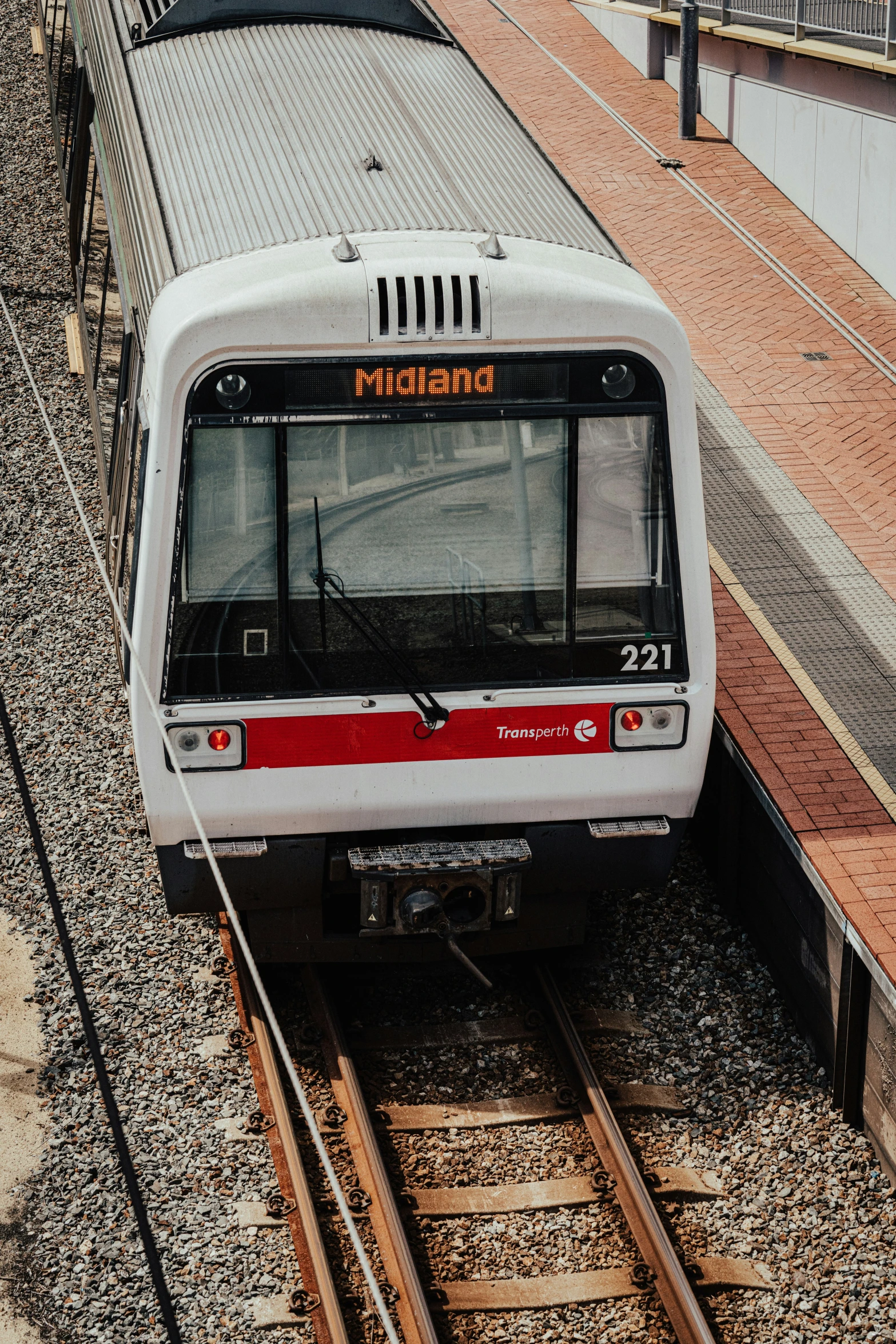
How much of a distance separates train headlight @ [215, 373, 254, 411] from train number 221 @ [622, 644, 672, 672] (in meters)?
1.76

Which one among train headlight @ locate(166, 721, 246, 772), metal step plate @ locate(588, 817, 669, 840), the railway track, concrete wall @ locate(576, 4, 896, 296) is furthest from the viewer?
concrete wall @ locate(576, 4, 896, 296)

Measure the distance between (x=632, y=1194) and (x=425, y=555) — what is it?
2.55m

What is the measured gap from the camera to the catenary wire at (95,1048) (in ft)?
18.8

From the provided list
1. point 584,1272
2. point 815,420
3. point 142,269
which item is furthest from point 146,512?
point 815,420

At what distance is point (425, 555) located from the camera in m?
6.05

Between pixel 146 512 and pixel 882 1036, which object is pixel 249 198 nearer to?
pixel 146 512

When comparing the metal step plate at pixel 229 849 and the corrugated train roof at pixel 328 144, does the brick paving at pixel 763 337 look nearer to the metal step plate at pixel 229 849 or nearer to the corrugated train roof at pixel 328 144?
the metal step plate at pixel 229 849

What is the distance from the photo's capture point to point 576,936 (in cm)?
705

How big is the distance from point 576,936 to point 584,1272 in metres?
1.59

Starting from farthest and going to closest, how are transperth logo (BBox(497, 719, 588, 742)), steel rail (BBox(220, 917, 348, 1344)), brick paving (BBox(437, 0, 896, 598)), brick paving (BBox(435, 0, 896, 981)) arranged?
brick paving (BBox(437, 0, 896, 598)), brick paving (BBox(435, 0, 896, 981)), transperth logo (BBox(497, 719, 588, 742)), steel rail (BBox(220, 917, 348, 1344))

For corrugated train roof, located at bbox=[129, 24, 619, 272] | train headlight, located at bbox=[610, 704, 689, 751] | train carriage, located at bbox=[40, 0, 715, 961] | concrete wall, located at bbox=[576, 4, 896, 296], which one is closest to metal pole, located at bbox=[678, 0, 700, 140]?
concrete wall, located at bbox=[576, 4, 896, 296]

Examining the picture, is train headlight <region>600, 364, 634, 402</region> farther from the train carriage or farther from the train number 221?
the train number 221

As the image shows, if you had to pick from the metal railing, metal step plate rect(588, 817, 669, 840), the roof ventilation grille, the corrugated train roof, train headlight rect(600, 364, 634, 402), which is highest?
the corrugated train roof

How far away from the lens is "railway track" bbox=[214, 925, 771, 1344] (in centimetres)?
568
